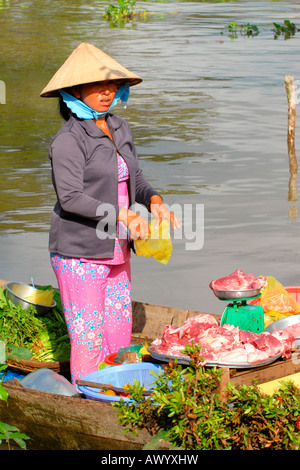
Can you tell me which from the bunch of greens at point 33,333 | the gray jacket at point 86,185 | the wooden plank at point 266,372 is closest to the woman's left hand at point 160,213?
the gray jacket at point 86,185

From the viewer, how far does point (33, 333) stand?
4812mm

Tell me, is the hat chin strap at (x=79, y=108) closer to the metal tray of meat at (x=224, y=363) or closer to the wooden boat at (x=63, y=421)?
the metal tray of meat at (x=224, y=363)

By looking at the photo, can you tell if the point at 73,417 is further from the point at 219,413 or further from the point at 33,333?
the point at 33,333

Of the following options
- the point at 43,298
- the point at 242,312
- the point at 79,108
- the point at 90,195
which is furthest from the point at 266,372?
the point at 43,298

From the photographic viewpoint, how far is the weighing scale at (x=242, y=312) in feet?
12.3

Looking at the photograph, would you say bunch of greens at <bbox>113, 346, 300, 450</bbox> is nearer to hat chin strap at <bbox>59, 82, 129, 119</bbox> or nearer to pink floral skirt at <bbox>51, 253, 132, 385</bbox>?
pink floral skirt at <bbox>51, 253, 132, 385</bbox>

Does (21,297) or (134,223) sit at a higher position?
(134,223)

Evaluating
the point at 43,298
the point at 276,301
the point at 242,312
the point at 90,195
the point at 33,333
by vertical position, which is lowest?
the point at 33,333

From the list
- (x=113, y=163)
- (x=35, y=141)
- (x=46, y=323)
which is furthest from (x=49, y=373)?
(x=35, y=141)

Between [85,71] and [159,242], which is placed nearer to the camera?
[85,71]

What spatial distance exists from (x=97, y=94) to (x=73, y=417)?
1584mm

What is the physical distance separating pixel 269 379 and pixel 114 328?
1.06m

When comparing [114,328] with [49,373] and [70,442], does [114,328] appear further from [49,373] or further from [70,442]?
[70,442]

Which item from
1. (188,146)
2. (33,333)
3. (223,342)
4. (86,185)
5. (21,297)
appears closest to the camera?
(223,342)
